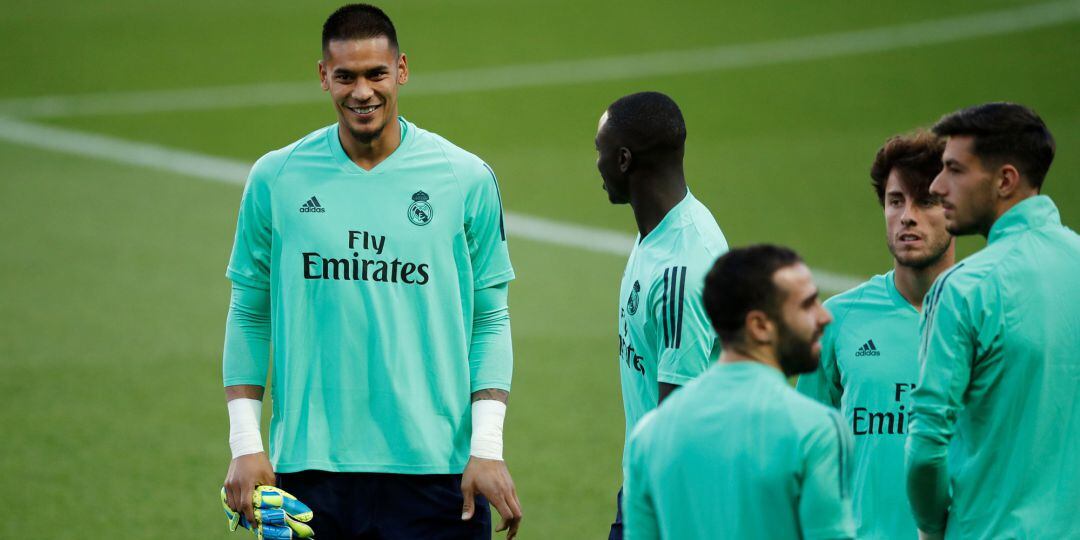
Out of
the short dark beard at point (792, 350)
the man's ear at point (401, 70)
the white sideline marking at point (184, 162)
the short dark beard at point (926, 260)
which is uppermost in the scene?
the white sideline marking at point (184, 162)

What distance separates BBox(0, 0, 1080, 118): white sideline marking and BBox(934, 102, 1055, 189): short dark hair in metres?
15.7

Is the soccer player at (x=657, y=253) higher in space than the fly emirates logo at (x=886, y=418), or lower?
higher

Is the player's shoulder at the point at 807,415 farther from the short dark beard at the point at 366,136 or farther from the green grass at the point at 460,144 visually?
the green grass at the point at 460,144

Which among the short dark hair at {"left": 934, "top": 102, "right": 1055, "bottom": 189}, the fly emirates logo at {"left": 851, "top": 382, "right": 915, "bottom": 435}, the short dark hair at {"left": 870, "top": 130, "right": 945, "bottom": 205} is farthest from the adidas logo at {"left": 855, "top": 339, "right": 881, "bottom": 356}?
the short dark hair at {"left": 934, "top": 102, "right": 1055, "bottom": 189}

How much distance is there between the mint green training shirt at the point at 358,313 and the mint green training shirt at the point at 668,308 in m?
0.56

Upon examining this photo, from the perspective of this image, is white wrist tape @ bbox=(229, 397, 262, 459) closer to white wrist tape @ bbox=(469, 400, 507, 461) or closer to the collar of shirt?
white wrist tape @ bbox=(469, 400, 507, 461)

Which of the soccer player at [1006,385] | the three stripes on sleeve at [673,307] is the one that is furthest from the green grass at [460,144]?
the soccer player at [1006,385]

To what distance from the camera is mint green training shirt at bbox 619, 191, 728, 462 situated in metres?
4.36

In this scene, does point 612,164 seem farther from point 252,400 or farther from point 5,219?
point 5,219

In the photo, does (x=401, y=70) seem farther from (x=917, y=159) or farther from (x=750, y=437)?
(x=750, y=437)

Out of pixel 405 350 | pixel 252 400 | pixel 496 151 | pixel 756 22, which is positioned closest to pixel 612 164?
pixel 405 350

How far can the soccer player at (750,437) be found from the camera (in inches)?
132

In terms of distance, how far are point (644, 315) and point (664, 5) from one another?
19.6 meters

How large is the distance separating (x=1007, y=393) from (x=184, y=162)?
14.6 meters
